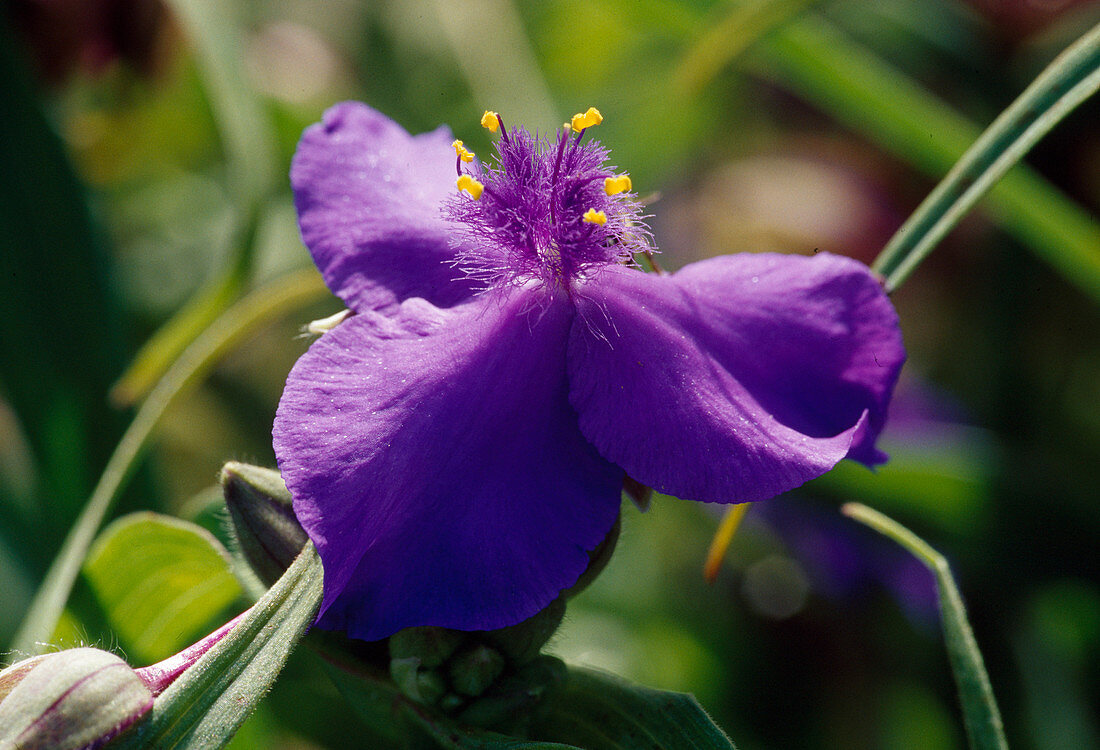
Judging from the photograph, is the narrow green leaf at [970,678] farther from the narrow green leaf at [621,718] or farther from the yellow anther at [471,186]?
the yellow anther at [471,186]

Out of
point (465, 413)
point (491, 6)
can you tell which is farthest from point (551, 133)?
point (465, 413)

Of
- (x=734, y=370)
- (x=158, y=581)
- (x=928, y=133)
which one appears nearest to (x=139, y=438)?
(x=158, y=581)

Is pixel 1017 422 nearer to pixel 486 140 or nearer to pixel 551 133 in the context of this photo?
pixel 551 133

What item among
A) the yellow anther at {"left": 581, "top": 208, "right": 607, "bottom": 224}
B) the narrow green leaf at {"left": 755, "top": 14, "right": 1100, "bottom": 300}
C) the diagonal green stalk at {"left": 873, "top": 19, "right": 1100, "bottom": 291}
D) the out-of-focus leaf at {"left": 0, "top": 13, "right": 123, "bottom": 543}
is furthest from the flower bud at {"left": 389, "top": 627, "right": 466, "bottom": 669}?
the narrow green leaf at {"left": 755, "top": 14, "right": 1100, "bottom": 300}

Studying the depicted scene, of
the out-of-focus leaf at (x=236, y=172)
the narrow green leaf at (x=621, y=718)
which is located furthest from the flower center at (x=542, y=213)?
the out-of-focus leaf at (x=236, y=172)

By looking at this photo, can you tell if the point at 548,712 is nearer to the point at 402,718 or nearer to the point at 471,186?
the point at 402,718

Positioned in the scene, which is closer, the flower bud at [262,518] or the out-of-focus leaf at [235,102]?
the flower bud at [262,518]
